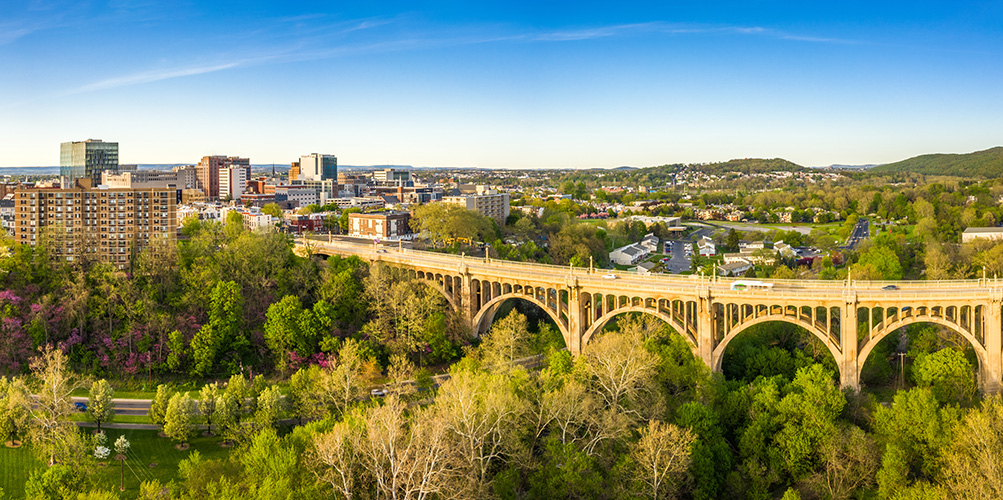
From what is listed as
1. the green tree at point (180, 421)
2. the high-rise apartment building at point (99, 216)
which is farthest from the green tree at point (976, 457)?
the high-rise apartment building at point (99, 216)

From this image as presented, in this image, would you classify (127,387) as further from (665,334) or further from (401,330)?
(665,334)

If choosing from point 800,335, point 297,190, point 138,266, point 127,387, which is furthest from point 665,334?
point 297,190

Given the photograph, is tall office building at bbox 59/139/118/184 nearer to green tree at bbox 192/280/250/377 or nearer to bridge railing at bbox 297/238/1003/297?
bridge railing at bbox 297/238/1003/297

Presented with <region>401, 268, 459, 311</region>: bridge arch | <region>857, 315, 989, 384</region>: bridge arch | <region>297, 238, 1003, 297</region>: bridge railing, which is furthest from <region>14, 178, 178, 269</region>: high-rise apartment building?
<region>857, 315, 989, 384</region>: bridge arch

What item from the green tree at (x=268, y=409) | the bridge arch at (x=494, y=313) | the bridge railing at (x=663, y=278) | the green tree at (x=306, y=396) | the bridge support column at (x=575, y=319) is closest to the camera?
the green tree at (x=268, y=409)

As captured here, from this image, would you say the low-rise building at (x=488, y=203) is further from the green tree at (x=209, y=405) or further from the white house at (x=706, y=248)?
the green tree at (x=209, y=405)

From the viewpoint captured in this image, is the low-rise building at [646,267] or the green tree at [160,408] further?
the low-rise building at [646,267]

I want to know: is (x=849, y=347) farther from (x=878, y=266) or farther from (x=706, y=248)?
(x=706, y=248)

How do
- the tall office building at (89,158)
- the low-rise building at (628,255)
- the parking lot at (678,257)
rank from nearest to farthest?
the parking lot at (678,257) → the low-rise building at (628,255) → the tall office building at (89,158)
